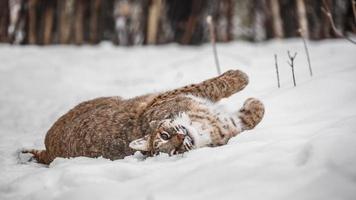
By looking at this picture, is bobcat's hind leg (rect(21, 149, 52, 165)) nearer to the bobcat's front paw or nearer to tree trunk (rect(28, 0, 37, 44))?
the bobcat's front paw

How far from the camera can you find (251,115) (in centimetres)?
345

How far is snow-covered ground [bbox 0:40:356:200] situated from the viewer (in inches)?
82.4

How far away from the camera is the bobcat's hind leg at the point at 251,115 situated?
3416 mm

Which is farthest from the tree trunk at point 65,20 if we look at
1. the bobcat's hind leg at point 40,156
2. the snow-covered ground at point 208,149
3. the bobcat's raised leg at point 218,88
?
the bobcat's raised leg at point 218,88

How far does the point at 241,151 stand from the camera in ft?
8.59

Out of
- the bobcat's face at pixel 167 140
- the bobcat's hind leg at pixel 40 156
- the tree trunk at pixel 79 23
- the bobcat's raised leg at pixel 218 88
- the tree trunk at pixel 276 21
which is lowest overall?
the bobcat's hind leg at pixel 40 156

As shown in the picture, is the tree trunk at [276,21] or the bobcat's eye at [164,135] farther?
the tree trunk at [276,21]

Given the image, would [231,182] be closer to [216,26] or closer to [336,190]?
[336,190]

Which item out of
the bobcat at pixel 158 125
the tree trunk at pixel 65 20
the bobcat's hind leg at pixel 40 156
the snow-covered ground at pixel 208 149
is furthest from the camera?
the tree trunk at pixel 65 20

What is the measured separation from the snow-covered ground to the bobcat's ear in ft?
0.35

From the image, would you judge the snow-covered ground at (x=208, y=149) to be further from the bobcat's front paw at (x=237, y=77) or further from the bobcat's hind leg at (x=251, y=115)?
the bobcat's front paw at (x=237, y=77)

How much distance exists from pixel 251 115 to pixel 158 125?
78cm

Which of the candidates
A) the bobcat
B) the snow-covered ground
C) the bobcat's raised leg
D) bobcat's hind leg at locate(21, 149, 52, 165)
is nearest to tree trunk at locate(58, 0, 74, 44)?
the snow-covered ground

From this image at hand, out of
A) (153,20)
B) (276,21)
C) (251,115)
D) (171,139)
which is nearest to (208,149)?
(171,139)
